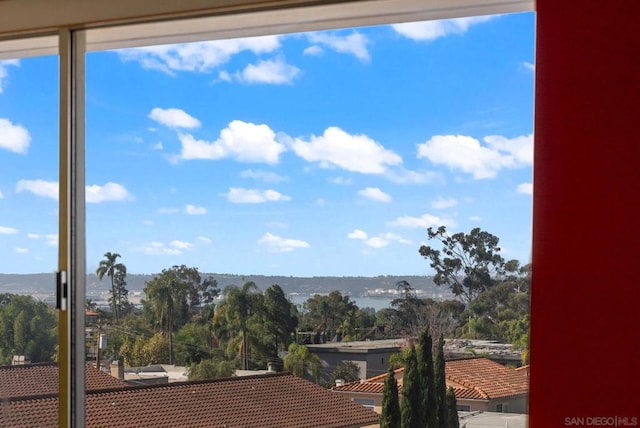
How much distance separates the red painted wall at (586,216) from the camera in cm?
242

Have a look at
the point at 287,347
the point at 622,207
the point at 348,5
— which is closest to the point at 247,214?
the point at 287,347

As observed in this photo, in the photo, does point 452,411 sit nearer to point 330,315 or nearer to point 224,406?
point 330,315

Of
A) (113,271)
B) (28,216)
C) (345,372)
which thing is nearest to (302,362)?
(345,372)

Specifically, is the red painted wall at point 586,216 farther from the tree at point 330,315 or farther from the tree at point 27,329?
the tree at point 27,329

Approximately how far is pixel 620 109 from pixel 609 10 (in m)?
0.30

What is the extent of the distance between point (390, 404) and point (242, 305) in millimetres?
669

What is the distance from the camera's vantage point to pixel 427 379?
285 cm

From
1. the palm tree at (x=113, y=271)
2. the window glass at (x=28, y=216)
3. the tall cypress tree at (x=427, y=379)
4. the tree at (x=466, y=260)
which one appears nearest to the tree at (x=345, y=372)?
the tall cypress tree at (x=427, y=379)

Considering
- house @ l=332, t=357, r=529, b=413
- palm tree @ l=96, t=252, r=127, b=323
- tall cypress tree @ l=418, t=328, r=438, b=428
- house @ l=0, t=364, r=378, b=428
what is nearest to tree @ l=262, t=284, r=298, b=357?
house @ l=0, t=364, r=378, b=428

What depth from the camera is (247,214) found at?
308cm

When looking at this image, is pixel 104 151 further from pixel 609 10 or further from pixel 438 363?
pixel 609 10

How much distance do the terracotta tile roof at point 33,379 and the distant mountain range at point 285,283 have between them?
31 centimetres

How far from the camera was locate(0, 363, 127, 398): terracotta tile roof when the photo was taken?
3232mm

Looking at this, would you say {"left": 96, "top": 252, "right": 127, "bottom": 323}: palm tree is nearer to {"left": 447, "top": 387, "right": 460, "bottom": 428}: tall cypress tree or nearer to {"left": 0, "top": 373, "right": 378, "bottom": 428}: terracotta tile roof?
{"left": 0, "top": 373, "right": 378, "bottom": 428}: terracotta tile roof
